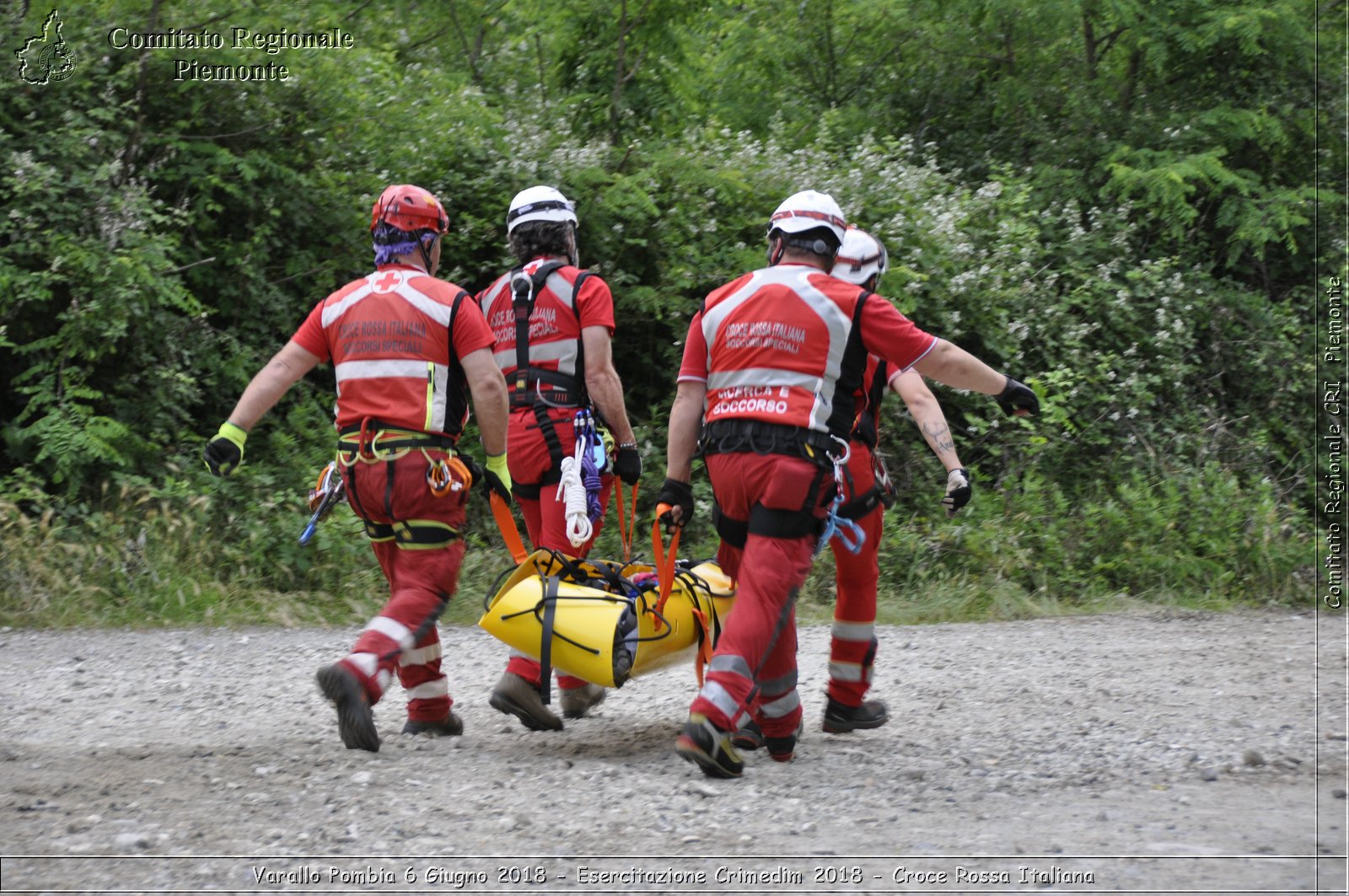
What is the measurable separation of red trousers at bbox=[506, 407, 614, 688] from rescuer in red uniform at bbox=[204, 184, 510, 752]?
455mm

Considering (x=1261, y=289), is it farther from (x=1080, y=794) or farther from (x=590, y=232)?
(x=1080, y=794)

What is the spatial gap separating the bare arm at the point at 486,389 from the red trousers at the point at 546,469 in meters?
0.54

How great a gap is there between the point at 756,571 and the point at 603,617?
2.06 ft

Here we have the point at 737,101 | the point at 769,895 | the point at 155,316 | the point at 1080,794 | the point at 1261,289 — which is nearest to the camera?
the point at 769,895

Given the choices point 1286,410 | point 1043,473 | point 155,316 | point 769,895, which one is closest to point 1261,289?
point 1286,410

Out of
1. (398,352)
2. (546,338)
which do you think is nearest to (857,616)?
(546,338)

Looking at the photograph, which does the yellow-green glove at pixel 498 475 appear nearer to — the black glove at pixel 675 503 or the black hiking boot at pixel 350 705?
the black glove at pixel 675 503

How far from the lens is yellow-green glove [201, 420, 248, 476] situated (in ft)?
16.9

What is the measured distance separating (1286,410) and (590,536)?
349 inches

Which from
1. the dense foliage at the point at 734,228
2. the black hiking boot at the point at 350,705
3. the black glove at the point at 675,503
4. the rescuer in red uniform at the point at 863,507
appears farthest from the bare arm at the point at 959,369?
the dense foliage at the point at 734,228

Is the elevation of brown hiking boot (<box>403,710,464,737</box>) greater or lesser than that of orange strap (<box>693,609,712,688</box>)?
lesser

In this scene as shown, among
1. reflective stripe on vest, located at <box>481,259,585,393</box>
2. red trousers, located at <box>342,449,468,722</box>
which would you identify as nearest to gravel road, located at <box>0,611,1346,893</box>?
red trousers, located at <box>342,449,468,722</box>

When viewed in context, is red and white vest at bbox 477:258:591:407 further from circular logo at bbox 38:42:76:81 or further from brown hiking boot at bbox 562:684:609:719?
circular logo at bbox 38:42:76:81

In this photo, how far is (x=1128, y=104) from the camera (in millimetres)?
13703
